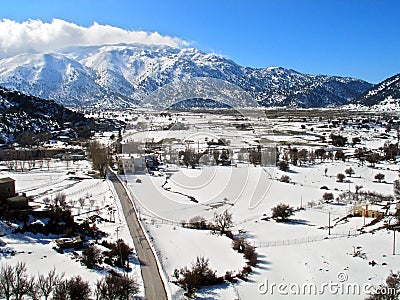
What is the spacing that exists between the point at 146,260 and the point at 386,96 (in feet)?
325

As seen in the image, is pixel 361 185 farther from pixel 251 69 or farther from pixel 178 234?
pixel 251 69

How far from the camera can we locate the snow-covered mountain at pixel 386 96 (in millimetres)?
86581

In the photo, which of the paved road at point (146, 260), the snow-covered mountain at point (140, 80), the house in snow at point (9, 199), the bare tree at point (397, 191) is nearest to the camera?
the paved road at point (146, 260)

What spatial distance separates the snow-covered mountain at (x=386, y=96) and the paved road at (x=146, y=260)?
275 ft

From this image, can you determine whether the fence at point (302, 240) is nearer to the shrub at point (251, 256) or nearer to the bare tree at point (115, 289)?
the shrub at point (251, 256)

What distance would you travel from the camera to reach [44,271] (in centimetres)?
793

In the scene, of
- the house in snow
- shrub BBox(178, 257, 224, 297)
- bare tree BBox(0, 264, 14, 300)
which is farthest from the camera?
the house in snow

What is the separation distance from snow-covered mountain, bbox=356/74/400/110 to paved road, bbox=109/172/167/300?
275ft

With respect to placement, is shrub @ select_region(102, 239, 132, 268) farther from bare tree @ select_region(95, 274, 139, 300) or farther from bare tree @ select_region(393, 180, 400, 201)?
bare tree @ select_region(393, 180, 400, 201)

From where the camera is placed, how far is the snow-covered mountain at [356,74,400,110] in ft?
284

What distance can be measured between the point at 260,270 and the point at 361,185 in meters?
13.5

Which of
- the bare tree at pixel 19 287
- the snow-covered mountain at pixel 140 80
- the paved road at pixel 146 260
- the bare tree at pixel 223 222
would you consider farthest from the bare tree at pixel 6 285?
the snow-covered mountain at pixel 140 80

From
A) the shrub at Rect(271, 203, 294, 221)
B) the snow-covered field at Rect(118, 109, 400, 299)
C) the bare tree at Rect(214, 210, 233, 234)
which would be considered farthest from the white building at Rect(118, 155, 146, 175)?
the shrub at Rect(271, 203, 294, 221)

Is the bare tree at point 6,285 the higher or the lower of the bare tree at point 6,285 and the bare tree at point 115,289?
the higher
